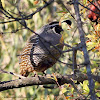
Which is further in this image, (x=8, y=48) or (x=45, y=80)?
(x=8, y=48)

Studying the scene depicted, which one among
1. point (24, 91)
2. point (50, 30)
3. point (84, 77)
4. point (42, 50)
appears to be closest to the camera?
point (84, 77)

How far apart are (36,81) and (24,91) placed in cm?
211

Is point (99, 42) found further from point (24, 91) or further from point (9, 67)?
point (9, 67)

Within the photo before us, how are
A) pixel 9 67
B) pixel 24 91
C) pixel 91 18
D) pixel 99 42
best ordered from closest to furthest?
pixel 99 42, pixel 91 18, pixel 24 91, pixel 9 67

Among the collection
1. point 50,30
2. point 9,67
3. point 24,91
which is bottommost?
point 24,91

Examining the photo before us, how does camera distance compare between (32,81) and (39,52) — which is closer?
(32,81)

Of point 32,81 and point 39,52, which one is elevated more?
point 39,52

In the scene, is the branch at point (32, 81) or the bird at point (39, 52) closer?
the branch at point (32, 81)

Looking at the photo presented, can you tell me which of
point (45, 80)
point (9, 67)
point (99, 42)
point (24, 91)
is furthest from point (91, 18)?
point (9, 67)

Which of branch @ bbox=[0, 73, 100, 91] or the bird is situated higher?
the bird

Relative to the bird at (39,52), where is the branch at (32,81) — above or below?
below

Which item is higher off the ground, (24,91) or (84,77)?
(84,77)

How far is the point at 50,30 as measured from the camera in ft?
10.3

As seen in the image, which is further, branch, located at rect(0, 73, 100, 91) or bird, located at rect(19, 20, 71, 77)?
bird, located at rect(19, 20, 71, 77)
